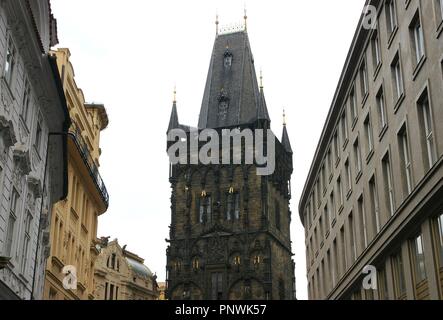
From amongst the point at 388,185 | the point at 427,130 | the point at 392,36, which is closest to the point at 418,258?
the point at 427,130

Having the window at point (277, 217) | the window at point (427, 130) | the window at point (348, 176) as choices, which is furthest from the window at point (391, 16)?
the window at point (277, 217)

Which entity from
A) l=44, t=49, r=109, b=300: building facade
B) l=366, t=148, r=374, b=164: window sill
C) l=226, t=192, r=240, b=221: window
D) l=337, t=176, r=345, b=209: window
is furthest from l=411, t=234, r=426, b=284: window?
l=226, t=192, r=240, b=221: window

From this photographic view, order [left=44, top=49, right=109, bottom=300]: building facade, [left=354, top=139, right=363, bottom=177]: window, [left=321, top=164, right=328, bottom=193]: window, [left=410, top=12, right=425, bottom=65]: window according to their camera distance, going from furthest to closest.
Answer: [left=321, top=164, right=328, bottom=193]: window, [left=44, top=49, right=109, bottom=300]: building facade, [left=354, top=139, right=363, bottom=177]: window, [left=410, top=12, right=425, bottom=65]: window

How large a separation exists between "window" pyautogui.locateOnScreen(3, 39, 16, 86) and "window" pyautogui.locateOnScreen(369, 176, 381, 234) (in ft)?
54.1

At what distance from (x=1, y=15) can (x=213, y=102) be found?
84.0 metres

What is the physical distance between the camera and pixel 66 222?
118 feet

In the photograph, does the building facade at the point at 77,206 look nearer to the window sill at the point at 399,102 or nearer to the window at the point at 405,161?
the window sill at the point at 399,102

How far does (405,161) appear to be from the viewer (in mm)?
26938

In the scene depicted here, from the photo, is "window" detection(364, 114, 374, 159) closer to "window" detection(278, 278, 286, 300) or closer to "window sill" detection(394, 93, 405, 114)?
"window sill" detection(394, 93, 405, 114)

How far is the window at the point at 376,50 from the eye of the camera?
1221 inches

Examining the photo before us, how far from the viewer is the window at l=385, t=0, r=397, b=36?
2856cm

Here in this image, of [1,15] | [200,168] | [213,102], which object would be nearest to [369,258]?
[1,15]
